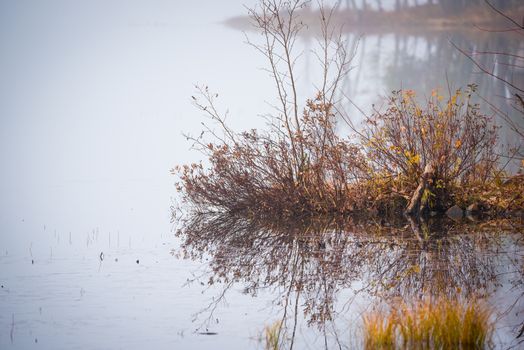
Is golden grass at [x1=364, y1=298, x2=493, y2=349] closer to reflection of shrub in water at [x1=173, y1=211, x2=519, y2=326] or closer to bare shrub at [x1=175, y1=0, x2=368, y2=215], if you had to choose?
reflection of shrub in water at [x1=173, y1=211, x2=519, y2=326]

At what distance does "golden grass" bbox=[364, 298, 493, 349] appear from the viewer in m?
4.68

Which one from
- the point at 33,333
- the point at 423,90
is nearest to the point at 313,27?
the point at 423,90

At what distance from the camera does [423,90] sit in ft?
112

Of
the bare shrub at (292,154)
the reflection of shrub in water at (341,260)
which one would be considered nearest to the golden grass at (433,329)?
the reflection of shrub in water at (341,260)

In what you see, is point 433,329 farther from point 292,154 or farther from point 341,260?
point 292,154

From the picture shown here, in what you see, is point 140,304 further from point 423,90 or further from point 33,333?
point 423,90

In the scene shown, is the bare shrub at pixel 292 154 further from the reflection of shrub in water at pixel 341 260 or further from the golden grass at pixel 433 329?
the golden grass at pixel 433 329

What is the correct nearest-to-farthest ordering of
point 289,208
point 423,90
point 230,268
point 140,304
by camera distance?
point 140,304
point 230,268
point 289,208
point 423,90

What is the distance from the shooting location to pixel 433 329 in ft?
15.7

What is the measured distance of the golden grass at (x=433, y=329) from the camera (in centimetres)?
468

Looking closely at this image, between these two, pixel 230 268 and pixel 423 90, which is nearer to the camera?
pixel 230 268

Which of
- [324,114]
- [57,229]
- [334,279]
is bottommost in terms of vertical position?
[57,229]

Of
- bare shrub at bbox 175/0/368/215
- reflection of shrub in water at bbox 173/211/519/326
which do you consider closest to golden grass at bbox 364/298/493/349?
reflection of shrub in water at bbox 173/211/519/326

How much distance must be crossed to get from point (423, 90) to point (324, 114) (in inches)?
875
